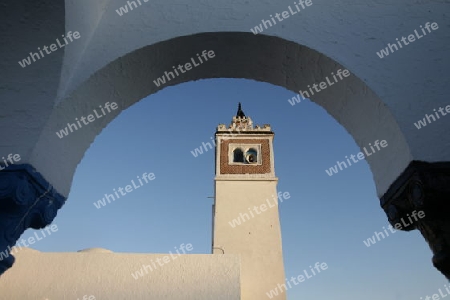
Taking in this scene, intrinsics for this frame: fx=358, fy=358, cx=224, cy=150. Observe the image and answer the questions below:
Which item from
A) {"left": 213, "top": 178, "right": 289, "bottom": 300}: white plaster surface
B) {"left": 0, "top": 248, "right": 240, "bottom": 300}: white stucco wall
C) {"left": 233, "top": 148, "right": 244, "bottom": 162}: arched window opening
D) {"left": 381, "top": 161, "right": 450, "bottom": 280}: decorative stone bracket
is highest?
{"left": 233, "top": 148, "right": 244, "bottom": 162}: arched window opening

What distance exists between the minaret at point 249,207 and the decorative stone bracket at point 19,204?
10.9 m

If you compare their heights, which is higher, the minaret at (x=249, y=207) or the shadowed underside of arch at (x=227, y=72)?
the minaret at (x=249, y=207)

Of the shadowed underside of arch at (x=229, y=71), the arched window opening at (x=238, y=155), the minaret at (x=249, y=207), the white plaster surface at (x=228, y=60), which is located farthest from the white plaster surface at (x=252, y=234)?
the white plaster surface at (x=228, y=60)

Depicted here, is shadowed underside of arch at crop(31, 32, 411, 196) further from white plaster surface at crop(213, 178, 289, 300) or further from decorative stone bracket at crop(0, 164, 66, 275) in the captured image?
white plaster surface at crop(213, 178, 289, 300)

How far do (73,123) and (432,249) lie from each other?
77.5 inches

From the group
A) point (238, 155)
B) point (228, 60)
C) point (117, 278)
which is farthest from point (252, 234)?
point (228, 60)

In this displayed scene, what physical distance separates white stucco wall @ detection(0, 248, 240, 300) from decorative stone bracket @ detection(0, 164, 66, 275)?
19.0ft

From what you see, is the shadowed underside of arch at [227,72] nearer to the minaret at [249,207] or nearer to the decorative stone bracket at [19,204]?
the decorative stone bracket at [19,204]

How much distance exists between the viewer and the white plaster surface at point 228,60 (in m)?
1.86

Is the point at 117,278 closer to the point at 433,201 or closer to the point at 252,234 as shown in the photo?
the point at 252,234

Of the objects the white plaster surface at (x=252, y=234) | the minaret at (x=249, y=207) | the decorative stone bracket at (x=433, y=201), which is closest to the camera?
the decorative stone bracket at (x=433, y=201)

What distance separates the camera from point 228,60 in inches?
93.3

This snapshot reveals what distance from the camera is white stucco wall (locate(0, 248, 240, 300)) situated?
7.19 metres

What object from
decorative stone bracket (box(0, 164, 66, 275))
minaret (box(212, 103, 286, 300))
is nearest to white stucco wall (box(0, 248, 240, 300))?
minaret (box(212, 103, 286, 300))
